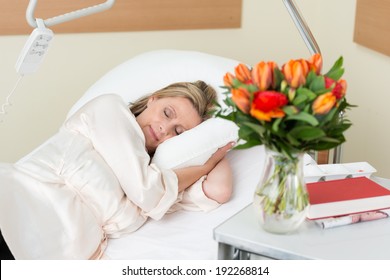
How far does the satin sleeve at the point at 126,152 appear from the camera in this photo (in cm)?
158

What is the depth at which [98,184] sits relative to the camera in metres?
1.59

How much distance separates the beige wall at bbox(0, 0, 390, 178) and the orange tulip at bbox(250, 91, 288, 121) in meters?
1.27

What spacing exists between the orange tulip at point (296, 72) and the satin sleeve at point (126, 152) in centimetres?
59

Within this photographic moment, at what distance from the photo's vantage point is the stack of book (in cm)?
127

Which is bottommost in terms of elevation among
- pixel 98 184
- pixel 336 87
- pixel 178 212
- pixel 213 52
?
pixel 178 212

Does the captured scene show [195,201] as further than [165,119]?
No

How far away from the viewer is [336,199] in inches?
51.8

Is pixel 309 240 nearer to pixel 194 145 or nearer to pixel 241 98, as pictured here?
pixel 241 98

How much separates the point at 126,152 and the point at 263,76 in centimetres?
62

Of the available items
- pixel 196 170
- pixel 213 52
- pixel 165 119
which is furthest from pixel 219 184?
pixel 213 52

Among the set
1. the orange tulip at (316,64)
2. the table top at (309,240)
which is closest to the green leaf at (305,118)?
the orange tulip at (316,64)

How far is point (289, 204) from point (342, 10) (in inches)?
60.9

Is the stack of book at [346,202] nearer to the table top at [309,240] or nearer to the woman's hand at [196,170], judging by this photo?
the table top at [309,240]

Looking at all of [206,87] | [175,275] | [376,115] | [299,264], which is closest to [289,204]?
[299,264]
